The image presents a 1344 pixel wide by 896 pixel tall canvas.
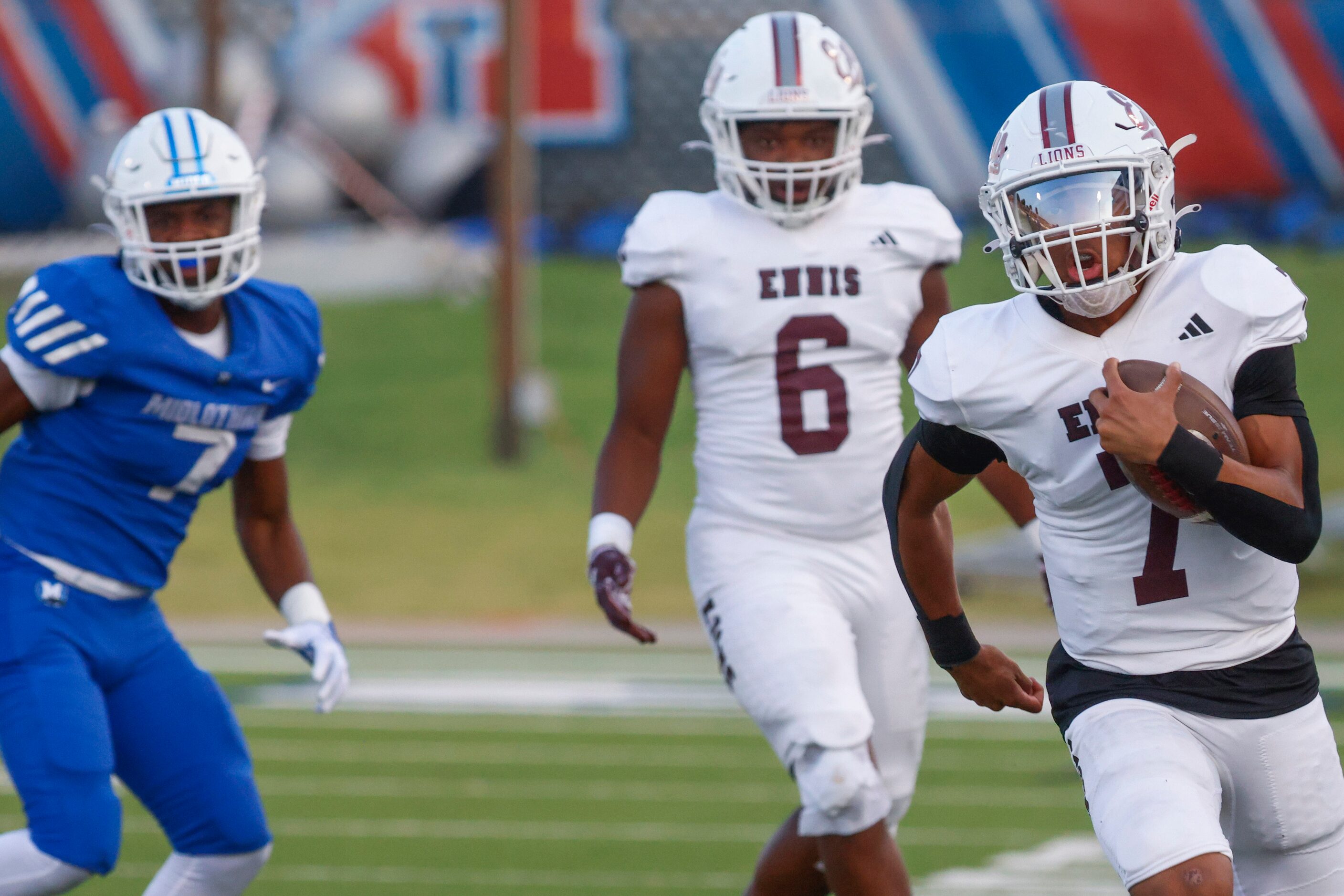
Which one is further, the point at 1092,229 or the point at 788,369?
the point at 788,369

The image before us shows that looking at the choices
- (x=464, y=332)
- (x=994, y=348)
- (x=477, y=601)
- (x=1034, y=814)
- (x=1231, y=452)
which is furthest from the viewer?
(x=464, y=332)

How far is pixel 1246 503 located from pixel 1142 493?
214 millimetres

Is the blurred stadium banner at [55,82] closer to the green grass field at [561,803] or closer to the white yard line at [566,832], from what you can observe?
the green grass field at [561,803]

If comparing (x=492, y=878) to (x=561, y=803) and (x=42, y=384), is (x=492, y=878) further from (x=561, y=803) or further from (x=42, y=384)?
(x=42, y=384)

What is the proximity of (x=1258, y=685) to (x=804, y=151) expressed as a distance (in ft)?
5.52

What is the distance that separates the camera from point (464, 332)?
51.5ft

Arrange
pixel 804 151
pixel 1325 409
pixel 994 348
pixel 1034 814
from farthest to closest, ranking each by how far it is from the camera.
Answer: pixel 1325 409 < pixel 1034 814 < pixel 804 151 < pixel 994 348

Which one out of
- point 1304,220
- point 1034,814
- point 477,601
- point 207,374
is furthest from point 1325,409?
point 207,374

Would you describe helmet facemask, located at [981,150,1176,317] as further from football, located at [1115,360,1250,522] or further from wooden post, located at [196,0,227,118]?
wooden post, located at [196,0,227,118]

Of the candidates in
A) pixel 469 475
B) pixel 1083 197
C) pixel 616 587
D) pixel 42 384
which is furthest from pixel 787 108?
pixel 469 475

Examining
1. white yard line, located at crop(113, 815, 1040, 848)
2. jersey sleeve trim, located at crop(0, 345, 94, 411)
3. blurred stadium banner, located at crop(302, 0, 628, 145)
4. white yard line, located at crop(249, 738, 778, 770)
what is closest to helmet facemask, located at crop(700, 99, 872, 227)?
jersey sleeve trim, located at crop(0, 345, 94, 411)

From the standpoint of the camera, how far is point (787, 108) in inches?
164

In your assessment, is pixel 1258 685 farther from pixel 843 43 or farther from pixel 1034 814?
pixel 1034 814

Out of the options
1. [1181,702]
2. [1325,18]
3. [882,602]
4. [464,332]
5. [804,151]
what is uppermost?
[804,151]
